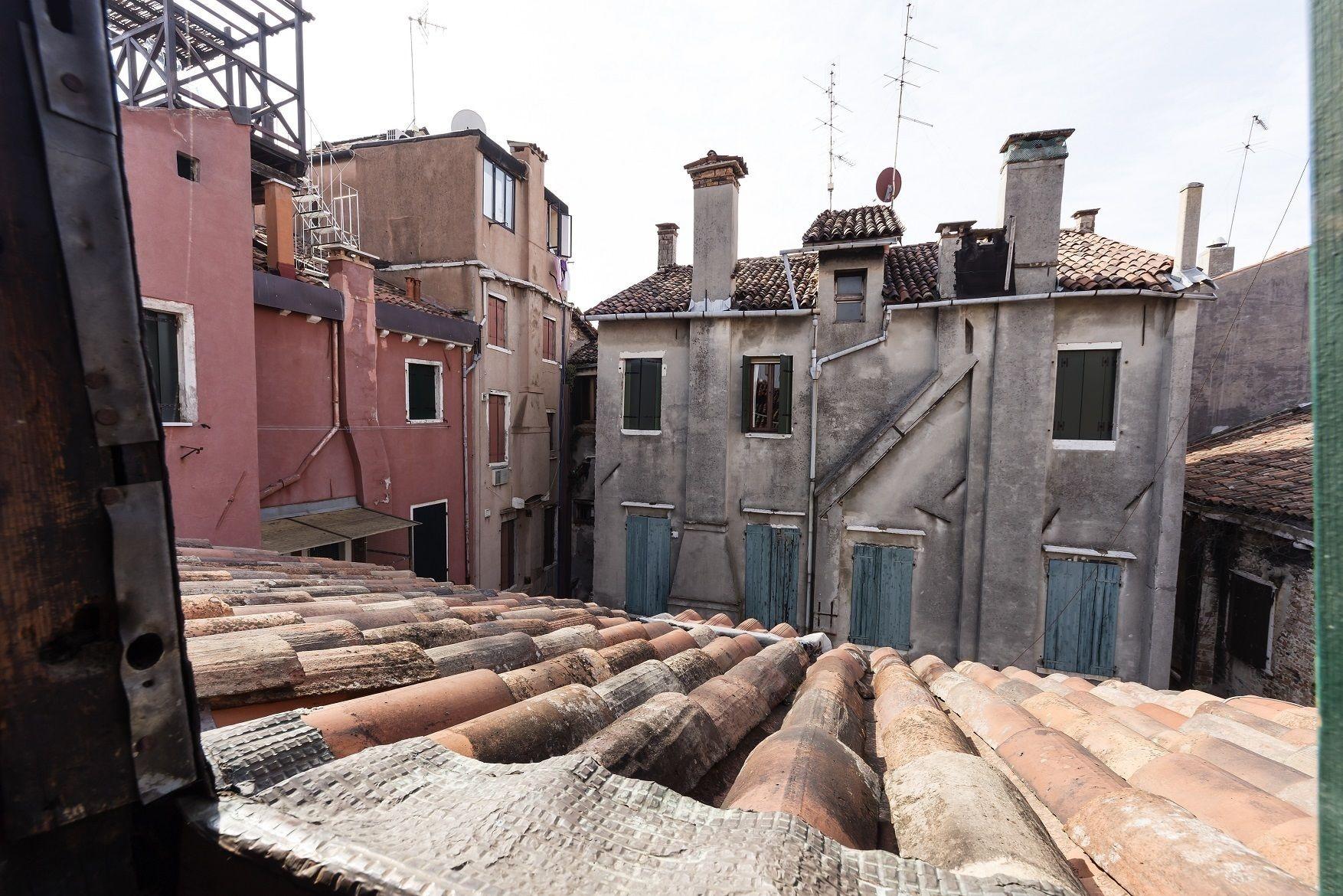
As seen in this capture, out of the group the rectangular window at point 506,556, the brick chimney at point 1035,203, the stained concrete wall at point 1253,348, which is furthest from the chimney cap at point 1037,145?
the rectangular window at point 506,556

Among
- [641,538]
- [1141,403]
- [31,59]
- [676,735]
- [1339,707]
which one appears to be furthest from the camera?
[641,538]

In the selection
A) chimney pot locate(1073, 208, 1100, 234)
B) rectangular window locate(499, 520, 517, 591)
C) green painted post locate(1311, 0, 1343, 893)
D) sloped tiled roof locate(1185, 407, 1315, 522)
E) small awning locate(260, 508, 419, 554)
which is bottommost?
rectangular window locate(499, 520, 517, 591)

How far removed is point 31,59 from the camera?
0.89 m

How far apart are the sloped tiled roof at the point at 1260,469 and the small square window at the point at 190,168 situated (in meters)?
15.6

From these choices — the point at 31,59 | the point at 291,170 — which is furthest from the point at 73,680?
the point at 291,170

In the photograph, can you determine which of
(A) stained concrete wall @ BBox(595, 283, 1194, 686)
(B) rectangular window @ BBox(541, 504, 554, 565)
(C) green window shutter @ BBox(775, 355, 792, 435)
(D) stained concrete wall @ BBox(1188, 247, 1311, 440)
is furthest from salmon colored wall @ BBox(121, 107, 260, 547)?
(D) stained concrete wall @ BBox(1188, 247, 1311, 440)

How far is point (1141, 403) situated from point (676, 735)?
10.3 m

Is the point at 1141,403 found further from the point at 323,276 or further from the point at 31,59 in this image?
the point at 323,276

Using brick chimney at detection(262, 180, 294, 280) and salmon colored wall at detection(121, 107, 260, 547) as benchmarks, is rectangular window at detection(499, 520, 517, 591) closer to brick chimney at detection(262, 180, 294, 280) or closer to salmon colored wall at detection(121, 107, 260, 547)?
salmon colored wall at detection(121, 107, 260, 547)

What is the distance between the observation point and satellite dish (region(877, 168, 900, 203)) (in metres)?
11.6

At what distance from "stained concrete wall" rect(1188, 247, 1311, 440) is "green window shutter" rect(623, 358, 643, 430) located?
13941 mm

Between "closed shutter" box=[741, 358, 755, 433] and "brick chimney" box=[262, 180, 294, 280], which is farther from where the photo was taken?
"closed shutter" box=[741, 358, 755, 433]

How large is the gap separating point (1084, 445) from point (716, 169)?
26.7 feet

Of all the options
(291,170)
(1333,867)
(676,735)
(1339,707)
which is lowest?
(676,735)
